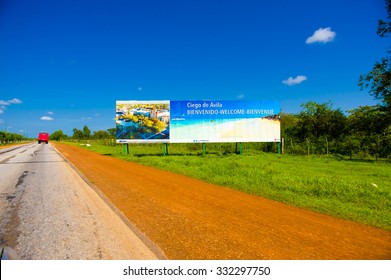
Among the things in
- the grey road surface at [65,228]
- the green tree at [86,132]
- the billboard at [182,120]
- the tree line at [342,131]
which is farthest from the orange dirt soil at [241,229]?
the green tree at [86,132]

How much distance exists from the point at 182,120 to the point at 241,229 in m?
18.3

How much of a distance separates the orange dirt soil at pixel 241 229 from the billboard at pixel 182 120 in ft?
48.8

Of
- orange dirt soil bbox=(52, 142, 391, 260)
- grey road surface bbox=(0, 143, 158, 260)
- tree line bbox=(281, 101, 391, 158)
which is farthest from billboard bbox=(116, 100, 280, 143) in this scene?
orange dirt soil bbox=(52, 142, 391, 260)

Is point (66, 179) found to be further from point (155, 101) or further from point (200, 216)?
point (155, 101)

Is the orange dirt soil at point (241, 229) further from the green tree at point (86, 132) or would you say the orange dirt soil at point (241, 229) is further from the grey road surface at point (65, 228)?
the green tree at point (86, 132)

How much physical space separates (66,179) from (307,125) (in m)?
28.7

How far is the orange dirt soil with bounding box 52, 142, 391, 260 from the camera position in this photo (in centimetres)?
400

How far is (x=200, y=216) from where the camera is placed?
5.86m

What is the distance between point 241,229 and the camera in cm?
499

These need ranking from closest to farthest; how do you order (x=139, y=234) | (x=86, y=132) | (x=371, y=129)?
(x=139, y=234) → (x=371, y=129) → (x=86, y=132)

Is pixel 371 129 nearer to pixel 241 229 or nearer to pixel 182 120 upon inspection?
pixel 182 120

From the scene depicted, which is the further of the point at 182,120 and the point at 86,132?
the point at 86,132

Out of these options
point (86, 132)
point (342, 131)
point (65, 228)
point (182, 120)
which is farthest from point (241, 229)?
point (86, 132)

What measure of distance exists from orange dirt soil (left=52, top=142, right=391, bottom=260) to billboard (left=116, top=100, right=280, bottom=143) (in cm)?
1487
